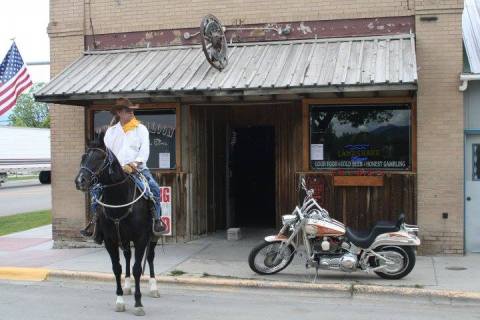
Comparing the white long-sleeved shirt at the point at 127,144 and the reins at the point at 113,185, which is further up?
the white long-sleeved shirt at the point at 127,144

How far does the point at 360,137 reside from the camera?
34.7 ft

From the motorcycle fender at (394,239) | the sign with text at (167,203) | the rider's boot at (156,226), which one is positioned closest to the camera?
the rider's boot at (156,226)

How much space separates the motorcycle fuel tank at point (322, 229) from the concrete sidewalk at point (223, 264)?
2.30ft

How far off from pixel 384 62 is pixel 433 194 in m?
2.48

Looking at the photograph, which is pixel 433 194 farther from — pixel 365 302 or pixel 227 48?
pixel 227 48

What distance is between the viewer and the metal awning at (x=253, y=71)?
30.7 feet

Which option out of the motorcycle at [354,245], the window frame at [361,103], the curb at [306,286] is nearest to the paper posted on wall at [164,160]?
the window frame at [361,103]

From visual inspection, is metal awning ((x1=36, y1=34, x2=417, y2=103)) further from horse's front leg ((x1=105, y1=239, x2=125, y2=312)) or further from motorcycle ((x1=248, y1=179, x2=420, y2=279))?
horse's front leg ((x1=105, y1=239, x2=125, y2=312))

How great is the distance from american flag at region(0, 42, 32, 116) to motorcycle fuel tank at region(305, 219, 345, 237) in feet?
32.0

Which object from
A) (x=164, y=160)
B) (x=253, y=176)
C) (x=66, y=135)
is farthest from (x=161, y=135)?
(x=253, y=176)

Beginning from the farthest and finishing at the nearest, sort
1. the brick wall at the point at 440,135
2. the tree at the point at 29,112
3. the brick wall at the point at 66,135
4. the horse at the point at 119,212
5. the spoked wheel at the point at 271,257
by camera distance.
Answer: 1. the tree at the point at 29,112
2. the brick wall at the point at 66,135
3. the brick wall at the point at 440,135
4. the spoked wheel at the point at 271,257
5. the horse at the point at 119,212

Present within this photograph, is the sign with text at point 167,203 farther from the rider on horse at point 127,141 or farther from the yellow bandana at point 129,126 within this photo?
the yellow bandana at point 129,126

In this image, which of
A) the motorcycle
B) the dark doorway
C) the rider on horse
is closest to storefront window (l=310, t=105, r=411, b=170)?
the motorcycle

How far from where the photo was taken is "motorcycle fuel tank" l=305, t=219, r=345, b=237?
27.7ft
